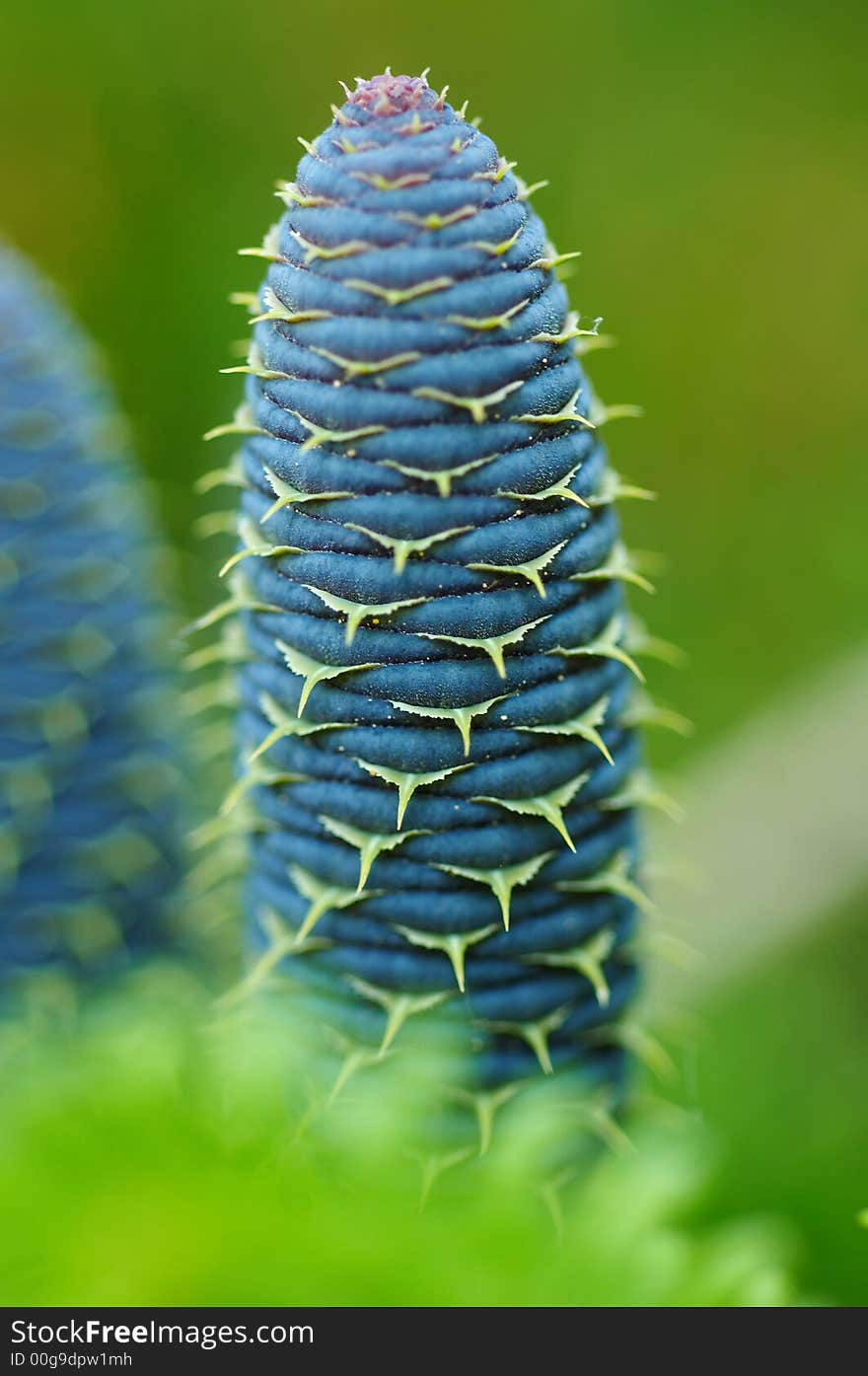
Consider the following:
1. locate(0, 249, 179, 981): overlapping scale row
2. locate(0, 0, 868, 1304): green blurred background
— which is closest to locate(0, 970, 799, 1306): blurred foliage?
locate(0, 249, 179, 981): overlapping scale row

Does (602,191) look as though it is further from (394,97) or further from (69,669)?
(394,97)

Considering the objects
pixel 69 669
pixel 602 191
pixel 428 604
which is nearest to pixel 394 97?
pixel 428 604

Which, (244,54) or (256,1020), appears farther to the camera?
(244,54)

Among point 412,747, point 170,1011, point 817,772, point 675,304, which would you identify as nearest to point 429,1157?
point 412,747

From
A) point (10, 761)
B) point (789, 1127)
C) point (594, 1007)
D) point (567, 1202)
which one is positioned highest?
point (10, 761)

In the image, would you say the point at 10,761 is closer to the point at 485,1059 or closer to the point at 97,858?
the point at 97,858
